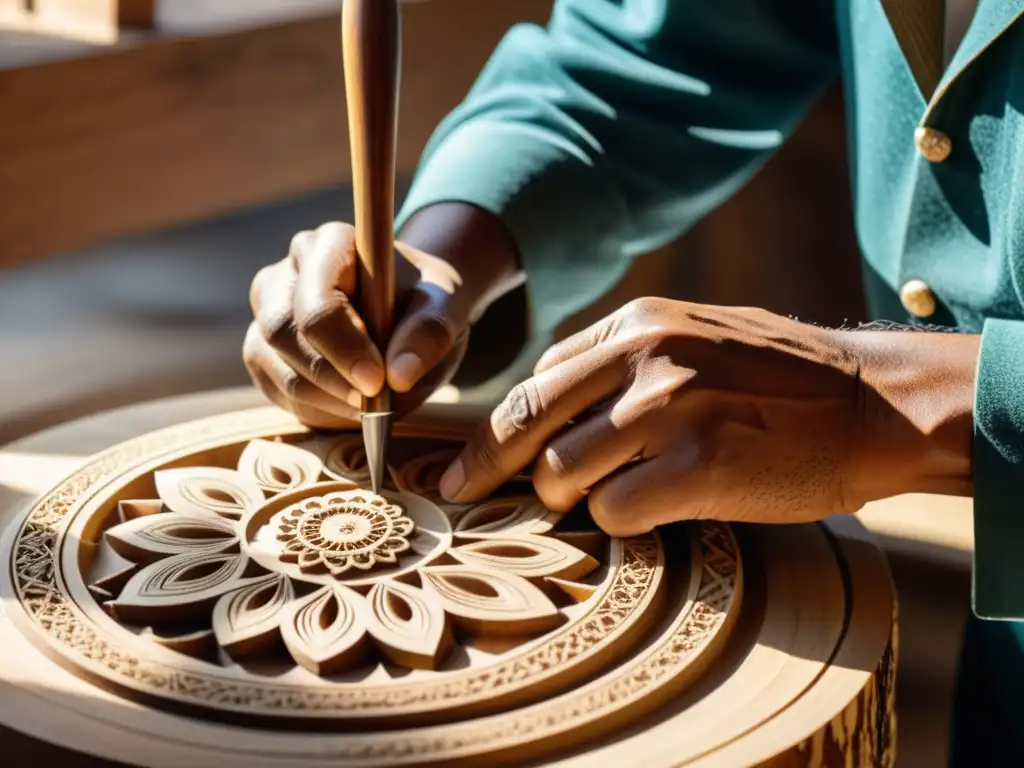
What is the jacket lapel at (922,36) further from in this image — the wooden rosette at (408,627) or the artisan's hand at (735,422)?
the wooden rosette at (408,627)

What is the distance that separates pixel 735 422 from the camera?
91cm

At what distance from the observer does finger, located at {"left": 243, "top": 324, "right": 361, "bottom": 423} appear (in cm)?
108

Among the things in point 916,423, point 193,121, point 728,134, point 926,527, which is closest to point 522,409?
point 916,423

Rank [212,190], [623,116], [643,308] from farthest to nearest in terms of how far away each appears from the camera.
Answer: [212,190] < [623,116] < [643,308]

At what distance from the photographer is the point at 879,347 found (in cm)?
96

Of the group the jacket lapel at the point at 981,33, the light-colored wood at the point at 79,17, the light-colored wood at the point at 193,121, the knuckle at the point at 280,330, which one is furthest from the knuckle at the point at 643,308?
the light-colored wood at the point at 79,17

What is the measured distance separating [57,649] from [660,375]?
50cm

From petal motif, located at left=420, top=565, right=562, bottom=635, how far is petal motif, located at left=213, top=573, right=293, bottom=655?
0.11m

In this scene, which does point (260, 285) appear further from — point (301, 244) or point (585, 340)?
point (585, 340)

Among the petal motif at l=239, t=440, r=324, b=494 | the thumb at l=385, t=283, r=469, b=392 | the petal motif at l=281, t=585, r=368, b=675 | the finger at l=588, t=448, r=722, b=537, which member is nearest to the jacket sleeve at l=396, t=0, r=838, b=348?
the thumb at l=385, t=283, r=469, b=392

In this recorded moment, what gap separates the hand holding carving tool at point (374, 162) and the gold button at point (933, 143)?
58 centimetres

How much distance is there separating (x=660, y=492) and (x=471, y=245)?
455mm

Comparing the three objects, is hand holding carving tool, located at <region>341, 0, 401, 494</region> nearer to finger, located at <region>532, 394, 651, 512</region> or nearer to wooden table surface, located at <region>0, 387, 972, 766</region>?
finger, located at <region>532, 394, 651, 512</region>

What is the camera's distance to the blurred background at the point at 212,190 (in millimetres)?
1848
